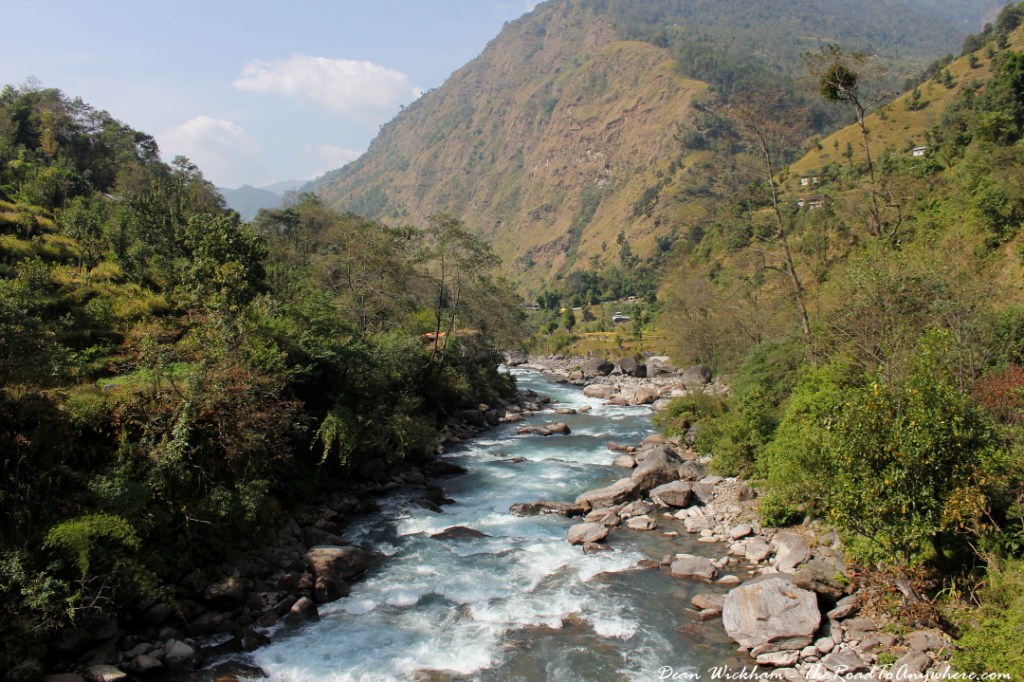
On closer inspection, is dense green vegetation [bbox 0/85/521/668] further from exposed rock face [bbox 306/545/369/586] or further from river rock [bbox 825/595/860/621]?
river rock [bbox 825/595/860/621]

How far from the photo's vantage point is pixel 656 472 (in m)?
22.8

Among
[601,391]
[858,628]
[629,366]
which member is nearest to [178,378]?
[858,628]

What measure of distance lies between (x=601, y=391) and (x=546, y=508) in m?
29.6

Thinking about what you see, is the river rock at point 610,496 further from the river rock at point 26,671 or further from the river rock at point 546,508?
the river rock at point 26,671

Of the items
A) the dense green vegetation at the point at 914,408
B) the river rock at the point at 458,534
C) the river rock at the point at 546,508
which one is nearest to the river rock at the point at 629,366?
the dense green vegetation at the point at 914,408

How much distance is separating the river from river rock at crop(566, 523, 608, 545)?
12.9 inches

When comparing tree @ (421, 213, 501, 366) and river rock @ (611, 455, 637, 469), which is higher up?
tree @ (421, 213, 501, 366)

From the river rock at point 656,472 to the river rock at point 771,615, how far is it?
8875 millimetres

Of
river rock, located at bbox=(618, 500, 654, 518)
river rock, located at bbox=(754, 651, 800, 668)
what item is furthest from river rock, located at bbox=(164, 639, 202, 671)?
river rock, located at bbox=(618, 500, 654, 518)

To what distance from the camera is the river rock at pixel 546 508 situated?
68.4 ft

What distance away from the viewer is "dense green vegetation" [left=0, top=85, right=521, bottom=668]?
12562mm

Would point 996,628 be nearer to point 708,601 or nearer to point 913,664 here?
point 913,664

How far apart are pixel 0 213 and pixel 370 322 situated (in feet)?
73.6

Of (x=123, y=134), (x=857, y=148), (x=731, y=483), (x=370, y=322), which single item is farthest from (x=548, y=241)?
(x=731, y=483)
